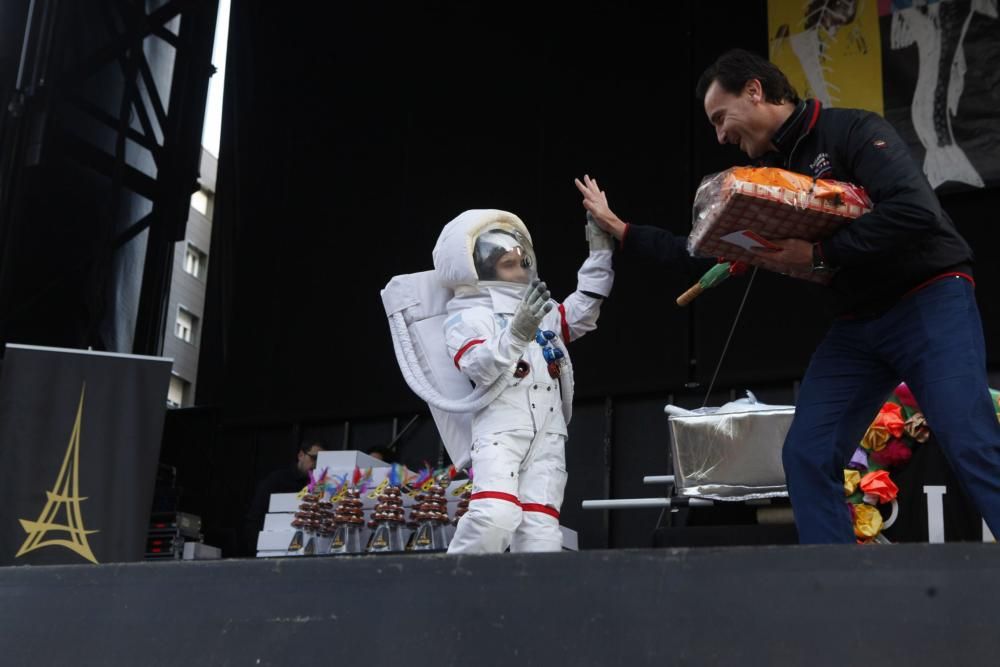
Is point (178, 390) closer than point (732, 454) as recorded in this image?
No

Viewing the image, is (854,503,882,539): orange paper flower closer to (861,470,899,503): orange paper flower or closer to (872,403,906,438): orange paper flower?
(861,470,899,503): orange paper flower

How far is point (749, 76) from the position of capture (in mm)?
2785

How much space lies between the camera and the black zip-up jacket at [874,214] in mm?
2457

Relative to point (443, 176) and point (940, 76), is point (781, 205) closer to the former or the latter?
point (940, 76)

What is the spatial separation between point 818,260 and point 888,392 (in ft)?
1.16

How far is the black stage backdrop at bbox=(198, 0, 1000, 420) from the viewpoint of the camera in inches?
281

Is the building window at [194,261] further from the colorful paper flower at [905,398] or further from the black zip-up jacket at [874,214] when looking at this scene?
the black zip-up jacket at [874,214]

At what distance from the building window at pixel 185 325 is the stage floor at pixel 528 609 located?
2307 cm

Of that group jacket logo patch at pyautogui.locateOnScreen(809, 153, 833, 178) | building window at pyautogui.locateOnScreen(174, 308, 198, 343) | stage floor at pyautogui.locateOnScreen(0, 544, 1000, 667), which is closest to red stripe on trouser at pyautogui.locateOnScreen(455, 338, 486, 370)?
jacket logo patch at pyautogui.locateOnScreen(809, 153, 833, 178)

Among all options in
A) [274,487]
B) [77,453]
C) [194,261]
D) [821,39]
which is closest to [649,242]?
[77,453]

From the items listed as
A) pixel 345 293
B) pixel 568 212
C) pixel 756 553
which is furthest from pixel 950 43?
pixel 756 553

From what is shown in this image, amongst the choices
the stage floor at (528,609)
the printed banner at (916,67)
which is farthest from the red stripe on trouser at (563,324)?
the printed banner at (916,67)

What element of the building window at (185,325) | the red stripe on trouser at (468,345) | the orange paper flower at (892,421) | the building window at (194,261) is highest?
the building window at (194,261)

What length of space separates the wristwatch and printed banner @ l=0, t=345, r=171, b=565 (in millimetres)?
3587
